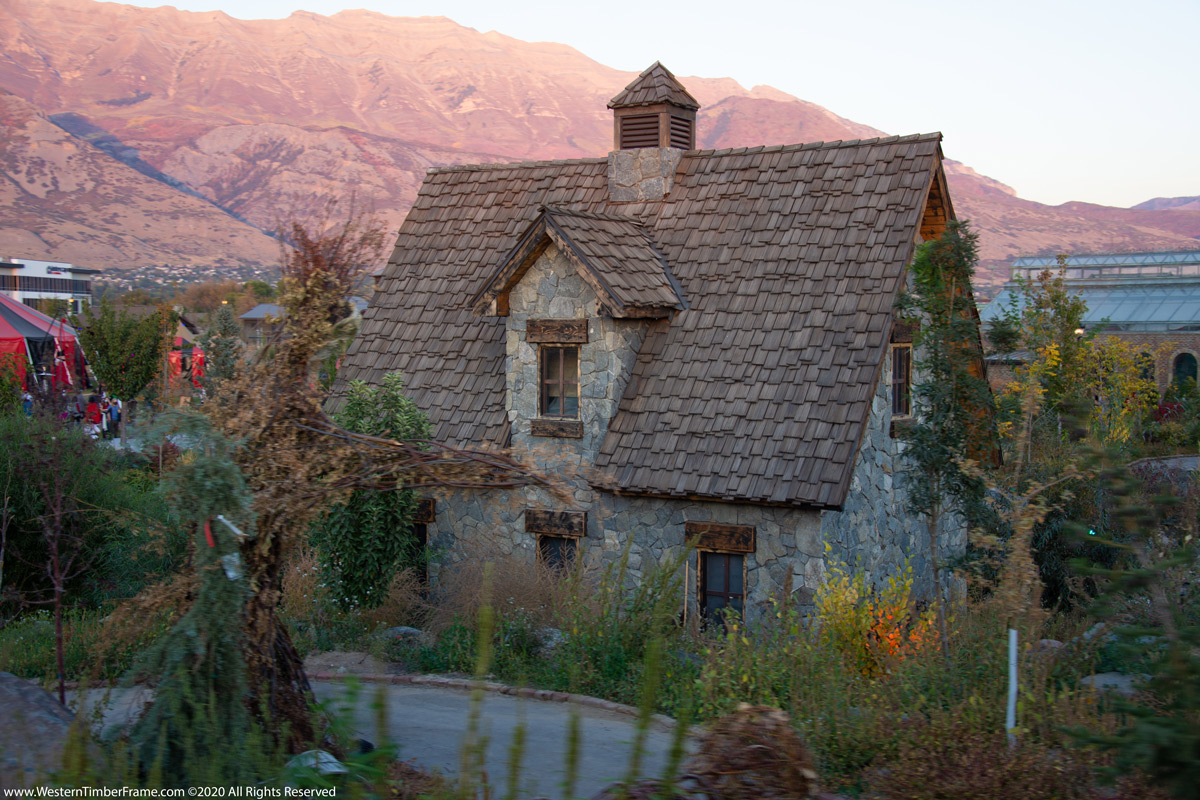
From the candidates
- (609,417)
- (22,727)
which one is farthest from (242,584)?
(609,417)

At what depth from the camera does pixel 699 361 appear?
12.5 meters

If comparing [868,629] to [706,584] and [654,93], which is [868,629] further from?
[654,93]

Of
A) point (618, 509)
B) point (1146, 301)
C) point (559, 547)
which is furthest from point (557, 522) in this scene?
point (1146, 301)

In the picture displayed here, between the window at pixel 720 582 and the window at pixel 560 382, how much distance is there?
2.70 meters

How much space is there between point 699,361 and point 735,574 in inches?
114

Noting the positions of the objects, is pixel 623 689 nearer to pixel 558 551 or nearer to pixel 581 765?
pixel 581 765

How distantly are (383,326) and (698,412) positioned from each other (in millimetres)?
6087

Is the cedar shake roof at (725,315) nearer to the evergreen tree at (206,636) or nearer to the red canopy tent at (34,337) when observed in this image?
the evergreen tree at (206,636)

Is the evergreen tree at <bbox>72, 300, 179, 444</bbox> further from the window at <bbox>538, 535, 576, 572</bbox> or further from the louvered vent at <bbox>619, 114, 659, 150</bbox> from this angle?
the window at <bbox>538, 535, 576, 572</bbox>

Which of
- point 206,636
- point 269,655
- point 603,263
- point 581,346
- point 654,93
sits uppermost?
point 654,93

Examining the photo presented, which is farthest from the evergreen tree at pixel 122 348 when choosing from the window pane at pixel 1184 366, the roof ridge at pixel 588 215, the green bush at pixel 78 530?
the window pane at pixel 1184 366

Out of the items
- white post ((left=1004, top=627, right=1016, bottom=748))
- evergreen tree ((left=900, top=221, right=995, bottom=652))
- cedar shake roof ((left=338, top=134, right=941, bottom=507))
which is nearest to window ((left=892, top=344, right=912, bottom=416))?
cedar shake roof ((left=338, top=134, right=941, bottom=507))

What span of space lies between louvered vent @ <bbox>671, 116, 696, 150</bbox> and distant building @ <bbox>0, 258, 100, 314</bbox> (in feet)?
208

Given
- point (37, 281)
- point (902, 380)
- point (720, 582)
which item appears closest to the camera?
point (720, 582)
